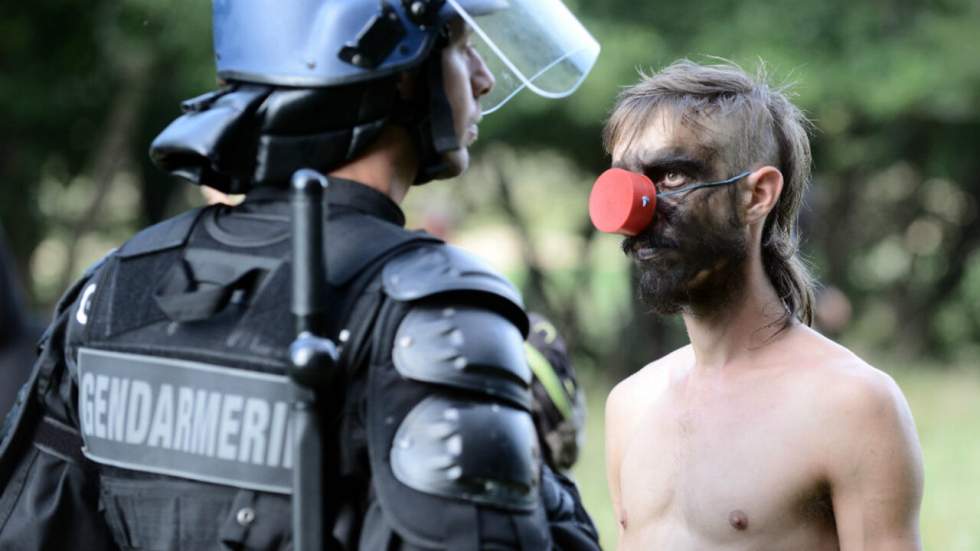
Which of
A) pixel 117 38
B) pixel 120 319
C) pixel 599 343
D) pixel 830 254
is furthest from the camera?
pixel 830 254

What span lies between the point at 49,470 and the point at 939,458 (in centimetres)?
1011

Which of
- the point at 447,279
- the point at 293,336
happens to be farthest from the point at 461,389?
the point at 293,336

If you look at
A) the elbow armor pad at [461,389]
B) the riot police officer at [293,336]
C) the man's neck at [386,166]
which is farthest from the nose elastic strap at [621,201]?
the elbow armor pad at [461,389]

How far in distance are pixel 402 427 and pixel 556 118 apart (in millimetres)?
11222

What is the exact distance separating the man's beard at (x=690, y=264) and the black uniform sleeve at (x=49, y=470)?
109cm

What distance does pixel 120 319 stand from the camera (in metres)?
2.33

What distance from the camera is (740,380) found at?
290 cm

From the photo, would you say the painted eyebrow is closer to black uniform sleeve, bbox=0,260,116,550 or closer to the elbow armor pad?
the elbow armor pad

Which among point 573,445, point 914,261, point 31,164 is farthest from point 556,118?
point 573,445

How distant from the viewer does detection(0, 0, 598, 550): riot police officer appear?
2.10 meters

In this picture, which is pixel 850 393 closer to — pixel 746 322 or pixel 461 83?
pixel 746 322

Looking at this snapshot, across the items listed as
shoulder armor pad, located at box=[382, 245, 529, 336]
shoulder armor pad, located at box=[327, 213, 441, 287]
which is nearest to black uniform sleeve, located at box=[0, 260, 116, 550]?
shoulder armor pad, located at box=[327, 213, 441, 287]

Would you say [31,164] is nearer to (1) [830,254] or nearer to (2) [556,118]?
(2) [556,118]

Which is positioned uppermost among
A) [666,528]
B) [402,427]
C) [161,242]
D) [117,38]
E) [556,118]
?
[161,242]
